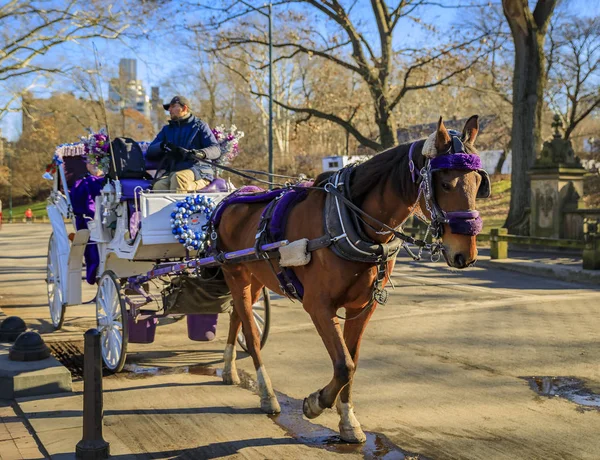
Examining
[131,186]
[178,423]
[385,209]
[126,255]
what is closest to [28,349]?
[126,255]

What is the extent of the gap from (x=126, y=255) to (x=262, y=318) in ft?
6.07

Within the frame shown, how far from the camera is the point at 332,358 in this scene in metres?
4.80

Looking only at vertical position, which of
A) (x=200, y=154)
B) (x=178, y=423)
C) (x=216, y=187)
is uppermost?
(x=200, y=154)

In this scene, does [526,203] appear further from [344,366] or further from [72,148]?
[344,366]

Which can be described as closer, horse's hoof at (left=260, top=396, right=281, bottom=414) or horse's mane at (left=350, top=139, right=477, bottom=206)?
horse's mane at (left=350, top=139, right=477, bottom=206)

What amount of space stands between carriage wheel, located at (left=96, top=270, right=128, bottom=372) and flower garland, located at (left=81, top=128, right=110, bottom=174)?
1.33 m

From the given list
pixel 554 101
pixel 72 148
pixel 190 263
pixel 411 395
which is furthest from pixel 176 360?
pixel 554 101

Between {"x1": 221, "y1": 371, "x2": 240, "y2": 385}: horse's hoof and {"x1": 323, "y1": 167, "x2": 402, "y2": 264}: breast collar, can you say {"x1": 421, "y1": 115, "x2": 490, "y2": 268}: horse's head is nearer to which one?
{"x1": 323, "y1": 167, "x2": 402, "y2": 264}: breast collar

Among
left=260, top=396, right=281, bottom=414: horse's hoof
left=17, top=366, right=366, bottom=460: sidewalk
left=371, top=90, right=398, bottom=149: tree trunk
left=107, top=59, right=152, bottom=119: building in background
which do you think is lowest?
left=17, top=366, right=366, bottom=460: sidewalk

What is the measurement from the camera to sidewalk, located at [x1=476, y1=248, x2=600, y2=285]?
13884mm

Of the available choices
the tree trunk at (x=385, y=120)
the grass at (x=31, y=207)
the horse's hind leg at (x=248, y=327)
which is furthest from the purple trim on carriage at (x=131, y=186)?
the grass at (x=31, y=207)

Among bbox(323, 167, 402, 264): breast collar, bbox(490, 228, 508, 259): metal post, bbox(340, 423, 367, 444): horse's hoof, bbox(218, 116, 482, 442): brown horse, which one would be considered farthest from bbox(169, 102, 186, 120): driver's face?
bbox(490, 228, 508, 259): metal post

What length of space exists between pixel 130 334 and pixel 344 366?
3.53 meters

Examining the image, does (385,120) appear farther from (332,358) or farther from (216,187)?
(332,358)
